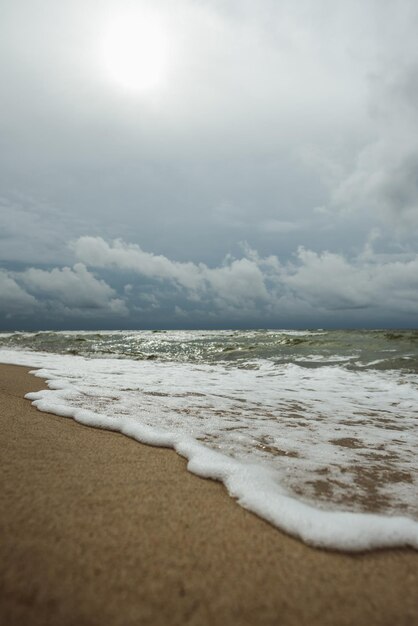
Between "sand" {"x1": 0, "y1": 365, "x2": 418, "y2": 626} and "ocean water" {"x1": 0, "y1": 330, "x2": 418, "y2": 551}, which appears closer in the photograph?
"sand" {"x1": 0, "y1": 365, "x2": 418, "y2": 626}

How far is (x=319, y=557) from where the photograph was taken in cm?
139

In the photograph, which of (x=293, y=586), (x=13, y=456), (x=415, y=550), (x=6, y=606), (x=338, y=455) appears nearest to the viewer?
(x=6, y=606)

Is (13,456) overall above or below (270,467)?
above

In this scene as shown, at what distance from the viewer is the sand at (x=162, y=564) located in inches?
42.0

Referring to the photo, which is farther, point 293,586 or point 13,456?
point 13,456

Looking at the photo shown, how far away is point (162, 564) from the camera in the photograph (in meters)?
1.25

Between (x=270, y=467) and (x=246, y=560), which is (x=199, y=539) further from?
(x=270, y=467)

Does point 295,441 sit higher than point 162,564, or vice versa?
point 162,564

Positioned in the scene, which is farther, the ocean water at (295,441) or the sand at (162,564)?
the ocean water at (295,441)

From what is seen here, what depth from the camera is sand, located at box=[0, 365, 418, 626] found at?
3.50ft

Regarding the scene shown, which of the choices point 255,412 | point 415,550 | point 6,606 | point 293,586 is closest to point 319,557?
point 293,586

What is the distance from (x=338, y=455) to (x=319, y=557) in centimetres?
142

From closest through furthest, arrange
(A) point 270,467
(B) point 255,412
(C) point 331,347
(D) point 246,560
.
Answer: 1. (D) point 246,560
2. (A) point 270,467
3. (B) point 255,412
4. (C) point 331,347

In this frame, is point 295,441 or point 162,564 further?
point 295,441
